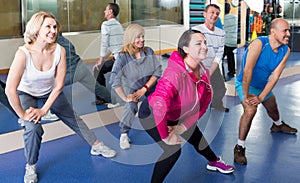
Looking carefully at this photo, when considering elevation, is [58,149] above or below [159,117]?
below

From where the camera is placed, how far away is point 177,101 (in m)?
2.48

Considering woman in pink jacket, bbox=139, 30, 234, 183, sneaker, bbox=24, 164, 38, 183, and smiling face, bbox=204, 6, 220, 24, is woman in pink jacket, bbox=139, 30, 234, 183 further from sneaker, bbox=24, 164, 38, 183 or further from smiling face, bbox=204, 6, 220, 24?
smiling face, bbox=204, 6, 220, 24

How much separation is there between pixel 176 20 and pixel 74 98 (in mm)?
2954

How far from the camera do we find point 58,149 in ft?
12.4

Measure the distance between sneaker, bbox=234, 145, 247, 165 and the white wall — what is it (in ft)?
4.47

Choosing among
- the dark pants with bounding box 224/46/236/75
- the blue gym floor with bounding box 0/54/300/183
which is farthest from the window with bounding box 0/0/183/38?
the blue gym floor with bounding box 0/54/300/183

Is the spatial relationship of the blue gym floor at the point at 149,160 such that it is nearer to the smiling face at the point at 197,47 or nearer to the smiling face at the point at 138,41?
the smiling face at the point at 138,41

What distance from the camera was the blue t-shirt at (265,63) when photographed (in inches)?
138

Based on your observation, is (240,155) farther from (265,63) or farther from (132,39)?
(132,39)

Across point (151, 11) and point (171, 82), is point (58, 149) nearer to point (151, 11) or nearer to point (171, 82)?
point (171, 82)

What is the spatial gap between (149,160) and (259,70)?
133 centimetres

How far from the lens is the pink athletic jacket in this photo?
7.84 ft

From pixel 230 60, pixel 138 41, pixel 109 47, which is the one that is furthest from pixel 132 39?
pixel 230 60

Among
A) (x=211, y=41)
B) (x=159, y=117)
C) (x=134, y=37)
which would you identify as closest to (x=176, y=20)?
(x=211, y=41)
